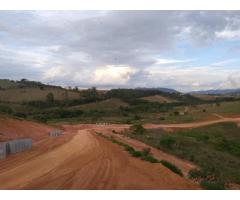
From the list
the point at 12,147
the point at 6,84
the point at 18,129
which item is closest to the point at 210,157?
the point at 12,147

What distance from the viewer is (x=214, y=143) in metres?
44.6

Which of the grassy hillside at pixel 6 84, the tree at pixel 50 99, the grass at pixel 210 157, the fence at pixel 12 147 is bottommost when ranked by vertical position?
the grass at pixel 210 157

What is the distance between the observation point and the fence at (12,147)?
969 inches

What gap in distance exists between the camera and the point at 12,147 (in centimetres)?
2698

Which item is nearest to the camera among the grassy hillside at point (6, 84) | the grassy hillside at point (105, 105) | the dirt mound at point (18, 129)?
the dirt mound at point (18, 129)

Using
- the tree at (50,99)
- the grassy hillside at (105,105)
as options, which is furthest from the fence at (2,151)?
the tree at (50,99)

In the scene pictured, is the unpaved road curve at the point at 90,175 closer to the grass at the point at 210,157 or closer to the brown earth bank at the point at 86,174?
the brown earth bank at the point at 86,174

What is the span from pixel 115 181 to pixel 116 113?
95.9 metres

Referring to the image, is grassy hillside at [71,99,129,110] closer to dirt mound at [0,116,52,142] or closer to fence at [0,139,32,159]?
dirt mound at [0,116,52,142]

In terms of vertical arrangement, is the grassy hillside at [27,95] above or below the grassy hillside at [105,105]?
above

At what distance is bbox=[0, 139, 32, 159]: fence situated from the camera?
80.8 ft

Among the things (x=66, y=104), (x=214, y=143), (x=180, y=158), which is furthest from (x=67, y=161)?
(x=66, y=104)

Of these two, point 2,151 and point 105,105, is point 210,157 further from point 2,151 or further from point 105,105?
point 105,105

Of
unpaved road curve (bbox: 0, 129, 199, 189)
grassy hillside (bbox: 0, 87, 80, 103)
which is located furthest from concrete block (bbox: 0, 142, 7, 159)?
grassy hillside (bbox: 0, 87, 80, 103)
